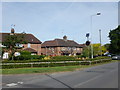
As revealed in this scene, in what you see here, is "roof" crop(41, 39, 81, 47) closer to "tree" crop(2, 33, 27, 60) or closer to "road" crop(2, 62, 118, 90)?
"tree" crop(2, 33, 27, 60)

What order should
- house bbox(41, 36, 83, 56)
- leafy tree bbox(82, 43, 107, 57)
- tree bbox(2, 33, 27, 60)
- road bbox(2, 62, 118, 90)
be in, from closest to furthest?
road bbox(2, 62, 118, 90)
tree bbox(2, 33, 27, 60)
leafy tree bbox(82, 43, 107, 57)
house bbox(41, 36, 83, 56)

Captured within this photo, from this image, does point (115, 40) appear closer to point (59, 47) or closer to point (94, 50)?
point (94, 50)

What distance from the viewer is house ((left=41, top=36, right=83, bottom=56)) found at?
71938mm

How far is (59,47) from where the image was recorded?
71688 millimetres

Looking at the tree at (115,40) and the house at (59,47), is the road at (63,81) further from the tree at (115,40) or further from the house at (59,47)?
the tree at (115,40)

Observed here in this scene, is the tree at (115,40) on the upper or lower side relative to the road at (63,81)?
upper

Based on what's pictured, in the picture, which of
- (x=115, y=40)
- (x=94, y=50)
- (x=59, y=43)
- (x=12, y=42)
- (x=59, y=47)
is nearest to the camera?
(x=12, y=42)

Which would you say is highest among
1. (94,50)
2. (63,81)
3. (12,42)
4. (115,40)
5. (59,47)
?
(115,40)

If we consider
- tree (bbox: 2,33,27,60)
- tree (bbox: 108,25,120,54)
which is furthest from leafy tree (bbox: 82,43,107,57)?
tree (bbox: 2,33,27,60)

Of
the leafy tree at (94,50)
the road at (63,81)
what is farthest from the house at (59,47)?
the road at (63,81)

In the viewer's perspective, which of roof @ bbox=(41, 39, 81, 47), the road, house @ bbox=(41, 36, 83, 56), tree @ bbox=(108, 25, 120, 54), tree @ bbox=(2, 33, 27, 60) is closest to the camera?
the road

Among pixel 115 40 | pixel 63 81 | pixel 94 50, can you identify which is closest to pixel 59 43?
pixel 94 50

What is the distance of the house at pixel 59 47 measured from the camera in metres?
71.9

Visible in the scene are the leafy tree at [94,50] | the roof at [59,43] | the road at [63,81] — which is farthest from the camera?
the roof at [59,43]
